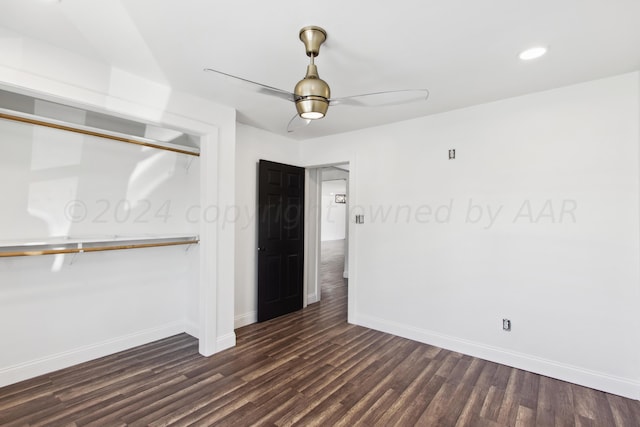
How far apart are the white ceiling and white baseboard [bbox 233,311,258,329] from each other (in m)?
2.78

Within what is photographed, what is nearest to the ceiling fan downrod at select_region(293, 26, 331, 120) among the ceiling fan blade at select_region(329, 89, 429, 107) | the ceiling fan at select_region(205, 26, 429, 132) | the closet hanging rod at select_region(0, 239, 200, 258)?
the ceiling fan at select_region(205, 26, 429, 132)

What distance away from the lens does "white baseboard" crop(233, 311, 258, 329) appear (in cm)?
396

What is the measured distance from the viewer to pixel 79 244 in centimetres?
268

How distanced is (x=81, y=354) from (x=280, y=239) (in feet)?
8.09

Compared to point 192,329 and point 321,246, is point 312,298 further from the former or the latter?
point 321,246

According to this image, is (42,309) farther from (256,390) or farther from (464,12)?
(464,12)

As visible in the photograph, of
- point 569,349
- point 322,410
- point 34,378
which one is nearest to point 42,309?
point 34,378

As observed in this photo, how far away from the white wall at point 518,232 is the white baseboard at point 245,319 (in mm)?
1524

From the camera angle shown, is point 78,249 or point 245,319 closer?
point 78,249

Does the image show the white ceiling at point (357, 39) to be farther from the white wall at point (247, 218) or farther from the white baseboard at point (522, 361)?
the white baseboard at point (522, 361)

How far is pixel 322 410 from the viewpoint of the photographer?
2.30 meters

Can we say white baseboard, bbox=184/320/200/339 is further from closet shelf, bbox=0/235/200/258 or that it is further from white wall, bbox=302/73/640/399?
white wall, bbox=302/73/640/399

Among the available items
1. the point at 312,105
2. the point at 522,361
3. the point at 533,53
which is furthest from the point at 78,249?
the point at 522,361

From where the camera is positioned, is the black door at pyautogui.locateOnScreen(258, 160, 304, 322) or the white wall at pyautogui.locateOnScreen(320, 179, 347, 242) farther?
the white wall at pyautogui.locateOnScreen(320, 179, 347, 242)
